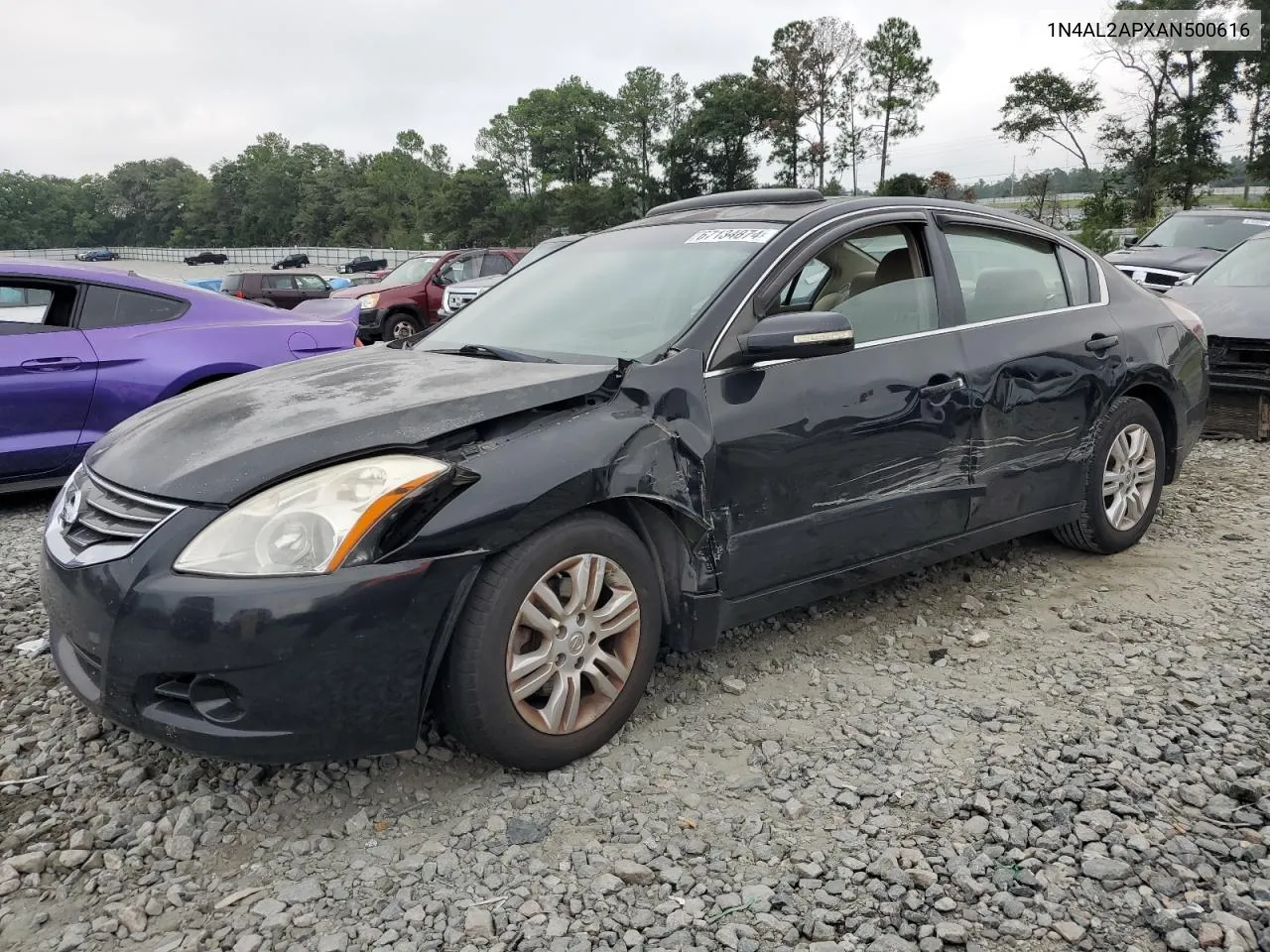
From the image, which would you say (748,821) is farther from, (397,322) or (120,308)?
(397,322)

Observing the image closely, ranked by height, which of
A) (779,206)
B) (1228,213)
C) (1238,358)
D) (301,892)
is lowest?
(301,892)

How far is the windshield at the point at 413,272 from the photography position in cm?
1639

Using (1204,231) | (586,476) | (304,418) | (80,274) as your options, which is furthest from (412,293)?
(586,476)

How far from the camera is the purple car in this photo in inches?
201

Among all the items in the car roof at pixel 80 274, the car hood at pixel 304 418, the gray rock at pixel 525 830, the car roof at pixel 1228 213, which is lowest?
the gray rock at pixel 525 830

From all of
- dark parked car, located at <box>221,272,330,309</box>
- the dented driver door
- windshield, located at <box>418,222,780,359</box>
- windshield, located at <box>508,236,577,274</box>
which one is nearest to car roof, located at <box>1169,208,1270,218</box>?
windshield, located at <box>508,236,577,274</box>

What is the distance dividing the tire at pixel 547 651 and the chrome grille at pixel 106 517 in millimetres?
799

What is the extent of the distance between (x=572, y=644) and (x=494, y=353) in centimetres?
115

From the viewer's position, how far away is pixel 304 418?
2527 mm

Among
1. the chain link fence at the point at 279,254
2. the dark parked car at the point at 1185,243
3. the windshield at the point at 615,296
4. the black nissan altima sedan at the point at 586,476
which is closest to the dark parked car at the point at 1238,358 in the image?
the black nissan altima sedan at the point at 586,476

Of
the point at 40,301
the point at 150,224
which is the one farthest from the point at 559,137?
the point at 40,301

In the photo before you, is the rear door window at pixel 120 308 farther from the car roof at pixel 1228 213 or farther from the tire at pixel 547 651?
the car roof at pixel 1228 213

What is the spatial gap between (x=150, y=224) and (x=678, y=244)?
14244cm

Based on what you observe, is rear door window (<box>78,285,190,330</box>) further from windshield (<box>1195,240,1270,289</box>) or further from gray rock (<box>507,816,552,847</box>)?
windshield (<box>1195,240,1270,289</box>)
